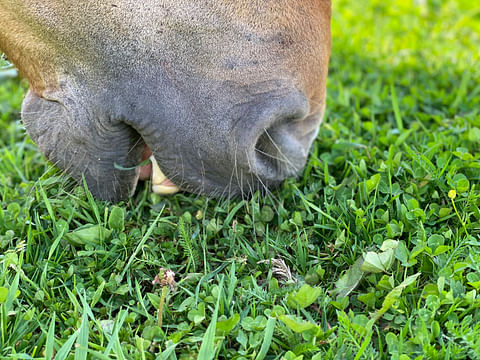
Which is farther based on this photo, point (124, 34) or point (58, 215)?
point (58, 215)

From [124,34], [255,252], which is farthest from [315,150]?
[124,34]

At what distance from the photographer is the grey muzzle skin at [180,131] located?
186cm

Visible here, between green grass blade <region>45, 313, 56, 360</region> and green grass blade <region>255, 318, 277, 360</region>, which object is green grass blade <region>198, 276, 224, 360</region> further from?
green grass blade <region>45, 313, 56, 360</region>

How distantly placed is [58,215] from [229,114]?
2.57ft

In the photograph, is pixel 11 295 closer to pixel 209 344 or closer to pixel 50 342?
pixel 50 342

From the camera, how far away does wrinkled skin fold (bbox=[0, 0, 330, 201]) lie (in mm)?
1831

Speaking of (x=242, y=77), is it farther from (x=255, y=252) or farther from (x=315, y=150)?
(x=315, y=150)

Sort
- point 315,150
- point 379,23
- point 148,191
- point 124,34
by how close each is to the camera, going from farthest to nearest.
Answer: point 379,23 → point 315,150 → point 148,191 → point 124,34

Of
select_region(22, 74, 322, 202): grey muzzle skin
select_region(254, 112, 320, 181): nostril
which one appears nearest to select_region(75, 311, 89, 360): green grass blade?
select_region(22, 74, 322, 202): grey muzzle skin

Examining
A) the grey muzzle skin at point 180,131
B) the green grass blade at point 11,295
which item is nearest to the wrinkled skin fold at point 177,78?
the grey muzzle skin at point 180,131

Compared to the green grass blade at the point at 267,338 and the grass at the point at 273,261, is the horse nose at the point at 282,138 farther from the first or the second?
the green grass blade at the point at 267,338

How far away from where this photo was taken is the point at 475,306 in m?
1.59

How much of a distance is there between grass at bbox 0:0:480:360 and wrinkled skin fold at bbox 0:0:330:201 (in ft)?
0.67

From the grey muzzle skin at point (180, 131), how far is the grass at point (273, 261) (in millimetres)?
123
